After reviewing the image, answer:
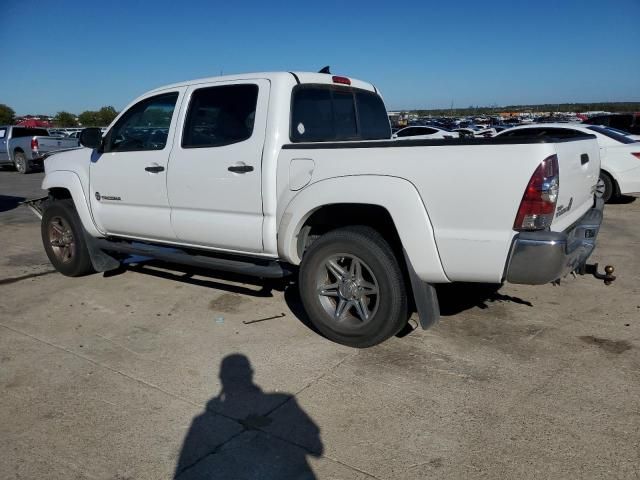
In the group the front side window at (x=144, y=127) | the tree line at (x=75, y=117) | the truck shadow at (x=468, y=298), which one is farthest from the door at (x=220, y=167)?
the tree line at (x=75, y=117)

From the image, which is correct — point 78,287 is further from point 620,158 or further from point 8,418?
point 620,158

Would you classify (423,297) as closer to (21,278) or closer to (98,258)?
(98,258)

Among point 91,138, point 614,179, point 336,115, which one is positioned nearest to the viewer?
point 336,115

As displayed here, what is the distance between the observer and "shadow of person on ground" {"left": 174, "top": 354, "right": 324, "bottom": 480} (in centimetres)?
271

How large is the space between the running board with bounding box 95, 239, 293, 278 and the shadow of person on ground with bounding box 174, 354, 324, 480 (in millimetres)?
1047

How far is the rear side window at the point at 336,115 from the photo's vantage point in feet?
14.5

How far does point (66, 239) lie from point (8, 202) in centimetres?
759

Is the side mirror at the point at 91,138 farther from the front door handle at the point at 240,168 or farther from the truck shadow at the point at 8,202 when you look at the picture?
the truck shadow at the point at 8,202

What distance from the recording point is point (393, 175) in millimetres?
3533

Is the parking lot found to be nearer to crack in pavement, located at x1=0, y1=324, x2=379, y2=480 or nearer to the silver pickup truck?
crack in pavement, located at x1=0, y1=324, x2=379, y2=480

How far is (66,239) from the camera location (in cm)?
603

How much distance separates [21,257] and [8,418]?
179 inches

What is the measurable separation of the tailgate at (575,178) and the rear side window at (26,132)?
793 inches

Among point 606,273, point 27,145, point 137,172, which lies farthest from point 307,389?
point 27,145
